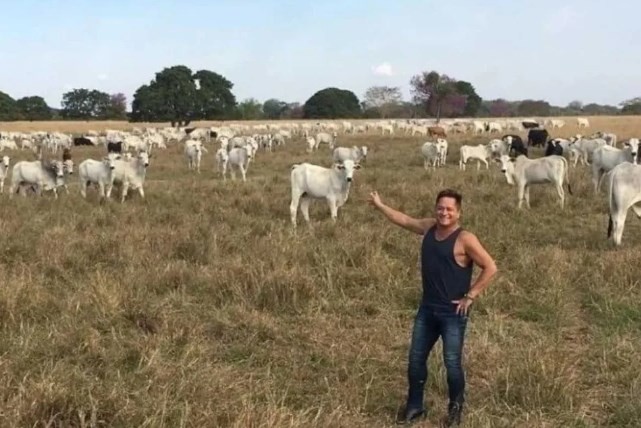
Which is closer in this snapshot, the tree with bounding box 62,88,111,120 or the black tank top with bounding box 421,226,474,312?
the black tank top with bounding box 421,226,474,312

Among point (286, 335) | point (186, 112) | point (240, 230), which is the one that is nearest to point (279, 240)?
point (240, 230)

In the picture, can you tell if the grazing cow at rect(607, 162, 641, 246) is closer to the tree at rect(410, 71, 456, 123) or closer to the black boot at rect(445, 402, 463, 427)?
the black boot at rect(445, 402, 463, 427)

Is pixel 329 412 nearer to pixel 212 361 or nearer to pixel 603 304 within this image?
pixel 212 361

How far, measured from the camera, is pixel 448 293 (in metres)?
4.83

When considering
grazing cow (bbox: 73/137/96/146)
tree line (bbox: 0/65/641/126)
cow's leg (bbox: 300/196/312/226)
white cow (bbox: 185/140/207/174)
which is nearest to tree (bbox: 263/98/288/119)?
tree line (bbox: 0/65/641/126)

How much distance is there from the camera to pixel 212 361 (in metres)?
5.93

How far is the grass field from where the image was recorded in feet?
16.0

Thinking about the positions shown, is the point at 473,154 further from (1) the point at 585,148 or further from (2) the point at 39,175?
(2) the point at 39,175

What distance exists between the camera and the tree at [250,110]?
106m

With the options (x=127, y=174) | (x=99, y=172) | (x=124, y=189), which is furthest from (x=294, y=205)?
(x=99, y=172)

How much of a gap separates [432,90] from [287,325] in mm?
77679

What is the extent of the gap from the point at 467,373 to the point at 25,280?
5.06m

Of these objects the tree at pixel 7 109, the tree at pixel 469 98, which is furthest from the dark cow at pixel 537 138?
the tree at pixel 7 109

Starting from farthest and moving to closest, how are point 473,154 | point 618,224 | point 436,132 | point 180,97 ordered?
point 180,97 → point 436,132 → point 473,154 → point 618,224
